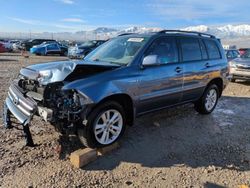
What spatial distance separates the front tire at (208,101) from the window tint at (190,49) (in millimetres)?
945

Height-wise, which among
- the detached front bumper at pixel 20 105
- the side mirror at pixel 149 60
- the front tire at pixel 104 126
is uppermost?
the side mirror at pixel 149 60

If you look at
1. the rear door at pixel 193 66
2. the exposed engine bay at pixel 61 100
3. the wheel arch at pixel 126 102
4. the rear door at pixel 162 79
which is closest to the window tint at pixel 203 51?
the rear door at pixel 193 66

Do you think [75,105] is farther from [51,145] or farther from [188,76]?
[188,76]

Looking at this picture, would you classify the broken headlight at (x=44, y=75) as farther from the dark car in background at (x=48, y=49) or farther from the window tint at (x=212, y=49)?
the dark car in background at (x=48, y=49)

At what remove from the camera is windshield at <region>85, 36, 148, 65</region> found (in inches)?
193

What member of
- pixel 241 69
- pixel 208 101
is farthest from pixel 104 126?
pixel 241 69

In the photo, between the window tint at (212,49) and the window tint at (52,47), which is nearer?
the window tint at (212,49)

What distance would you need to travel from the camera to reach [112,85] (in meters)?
4.23

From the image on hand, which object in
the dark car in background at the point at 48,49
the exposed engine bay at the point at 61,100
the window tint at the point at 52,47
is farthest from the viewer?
the window tint at the point at 52,47

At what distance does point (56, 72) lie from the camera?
158 inches

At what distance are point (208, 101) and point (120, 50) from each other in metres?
2.85

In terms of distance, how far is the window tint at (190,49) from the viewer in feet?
19.0

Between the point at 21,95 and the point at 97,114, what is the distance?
121 cm

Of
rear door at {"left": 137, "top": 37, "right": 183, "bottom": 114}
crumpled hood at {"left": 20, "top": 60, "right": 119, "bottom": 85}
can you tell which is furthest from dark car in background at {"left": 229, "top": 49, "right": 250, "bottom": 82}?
crumpled hood at {"left": 20, "top": 60, "right": 119, "bottom": 85}
